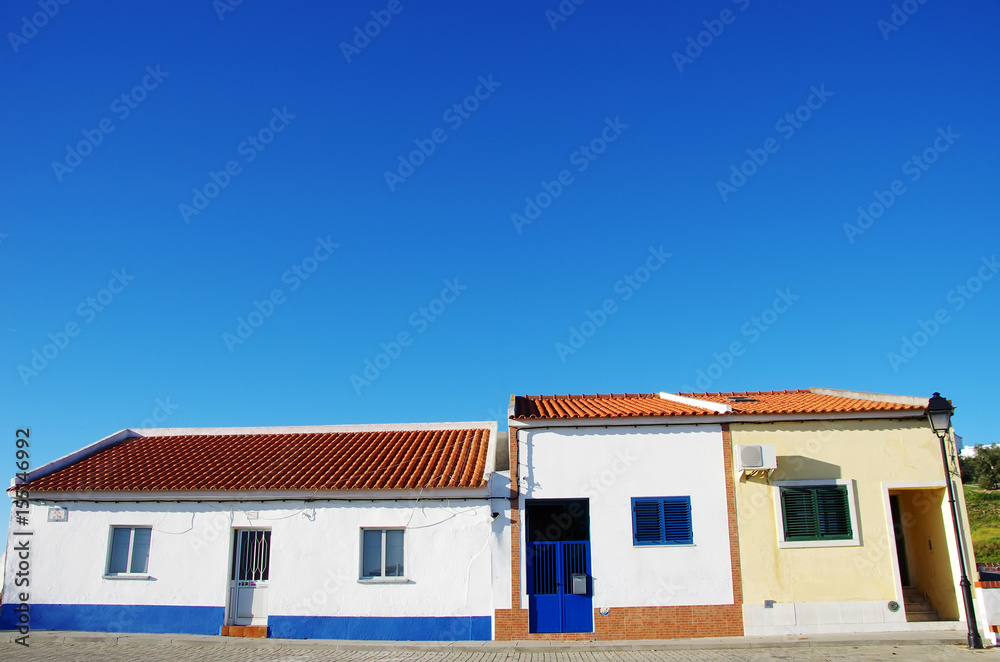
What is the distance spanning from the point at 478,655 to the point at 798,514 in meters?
6.99

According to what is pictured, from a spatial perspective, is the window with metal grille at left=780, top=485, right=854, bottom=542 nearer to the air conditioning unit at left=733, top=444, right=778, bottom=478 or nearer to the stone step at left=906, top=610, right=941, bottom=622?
the air conditioning unit at left=733, top=444, right=778, bottom=478

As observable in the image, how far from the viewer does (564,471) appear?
48.3 feet

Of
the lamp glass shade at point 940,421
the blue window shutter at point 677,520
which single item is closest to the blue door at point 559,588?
the blue window shutter at point 677,520

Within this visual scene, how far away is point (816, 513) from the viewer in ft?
46.8

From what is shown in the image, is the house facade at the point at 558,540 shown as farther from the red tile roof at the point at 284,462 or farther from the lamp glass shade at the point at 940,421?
the lamp glass shade at the point at 940,421

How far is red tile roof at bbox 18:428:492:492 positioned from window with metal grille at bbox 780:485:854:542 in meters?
6.33

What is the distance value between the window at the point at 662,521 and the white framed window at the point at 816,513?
1.83 meters

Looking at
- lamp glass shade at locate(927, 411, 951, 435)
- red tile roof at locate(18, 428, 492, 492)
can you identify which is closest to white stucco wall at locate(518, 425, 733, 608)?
red tile roof at locate(18, 428, 492, 492)

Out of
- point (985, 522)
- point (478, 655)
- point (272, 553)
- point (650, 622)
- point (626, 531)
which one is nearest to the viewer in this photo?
point (478, 655)

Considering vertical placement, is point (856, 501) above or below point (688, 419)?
below

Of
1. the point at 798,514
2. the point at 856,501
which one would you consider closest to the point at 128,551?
the point at 798,514

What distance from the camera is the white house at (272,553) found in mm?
14273

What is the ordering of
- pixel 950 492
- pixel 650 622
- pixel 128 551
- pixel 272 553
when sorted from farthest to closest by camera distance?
pixel 128 551 → pixel 272 553 → pixel 650 622 → pixel 950 492

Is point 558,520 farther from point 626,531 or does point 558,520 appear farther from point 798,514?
point 798,514
